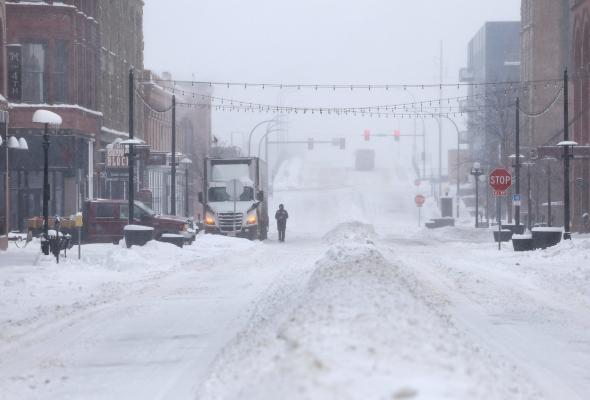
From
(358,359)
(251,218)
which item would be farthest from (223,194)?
(358,359)

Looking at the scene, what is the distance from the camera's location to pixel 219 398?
8703mm

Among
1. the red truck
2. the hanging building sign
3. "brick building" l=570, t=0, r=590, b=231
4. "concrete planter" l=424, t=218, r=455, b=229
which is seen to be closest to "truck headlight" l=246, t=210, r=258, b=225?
the red truck

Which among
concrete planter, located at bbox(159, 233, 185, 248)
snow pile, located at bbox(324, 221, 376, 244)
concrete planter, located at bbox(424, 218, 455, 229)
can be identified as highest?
concrete planter, located at bbox(159, 233, 185, 248)

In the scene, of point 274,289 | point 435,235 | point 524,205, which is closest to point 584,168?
point 435,235

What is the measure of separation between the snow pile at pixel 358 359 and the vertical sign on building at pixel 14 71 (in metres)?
29.2

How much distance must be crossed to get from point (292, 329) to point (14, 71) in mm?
33038

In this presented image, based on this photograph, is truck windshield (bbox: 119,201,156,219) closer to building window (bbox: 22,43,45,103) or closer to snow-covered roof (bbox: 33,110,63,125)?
snow-covered roof (bbox: 33,110,63,125)

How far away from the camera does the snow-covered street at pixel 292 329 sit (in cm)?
805

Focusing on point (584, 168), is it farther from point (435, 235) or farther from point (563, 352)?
point (563, 352)

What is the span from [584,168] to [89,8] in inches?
1052

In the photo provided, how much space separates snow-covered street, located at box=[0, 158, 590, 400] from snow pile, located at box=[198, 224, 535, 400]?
2cm

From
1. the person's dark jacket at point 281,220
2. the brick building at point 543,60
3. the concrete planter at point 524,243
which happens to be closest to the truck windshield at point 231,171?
the person's dark jacket at point 281,220

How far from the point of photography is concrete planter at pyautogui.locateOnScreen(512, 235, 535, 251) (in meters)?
36.4

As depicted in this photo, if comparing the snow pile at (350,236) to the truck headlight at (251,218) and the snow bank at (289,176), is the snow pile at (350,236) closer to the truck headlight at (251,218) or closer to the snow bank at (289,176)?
the truck headlight at (251,218)
